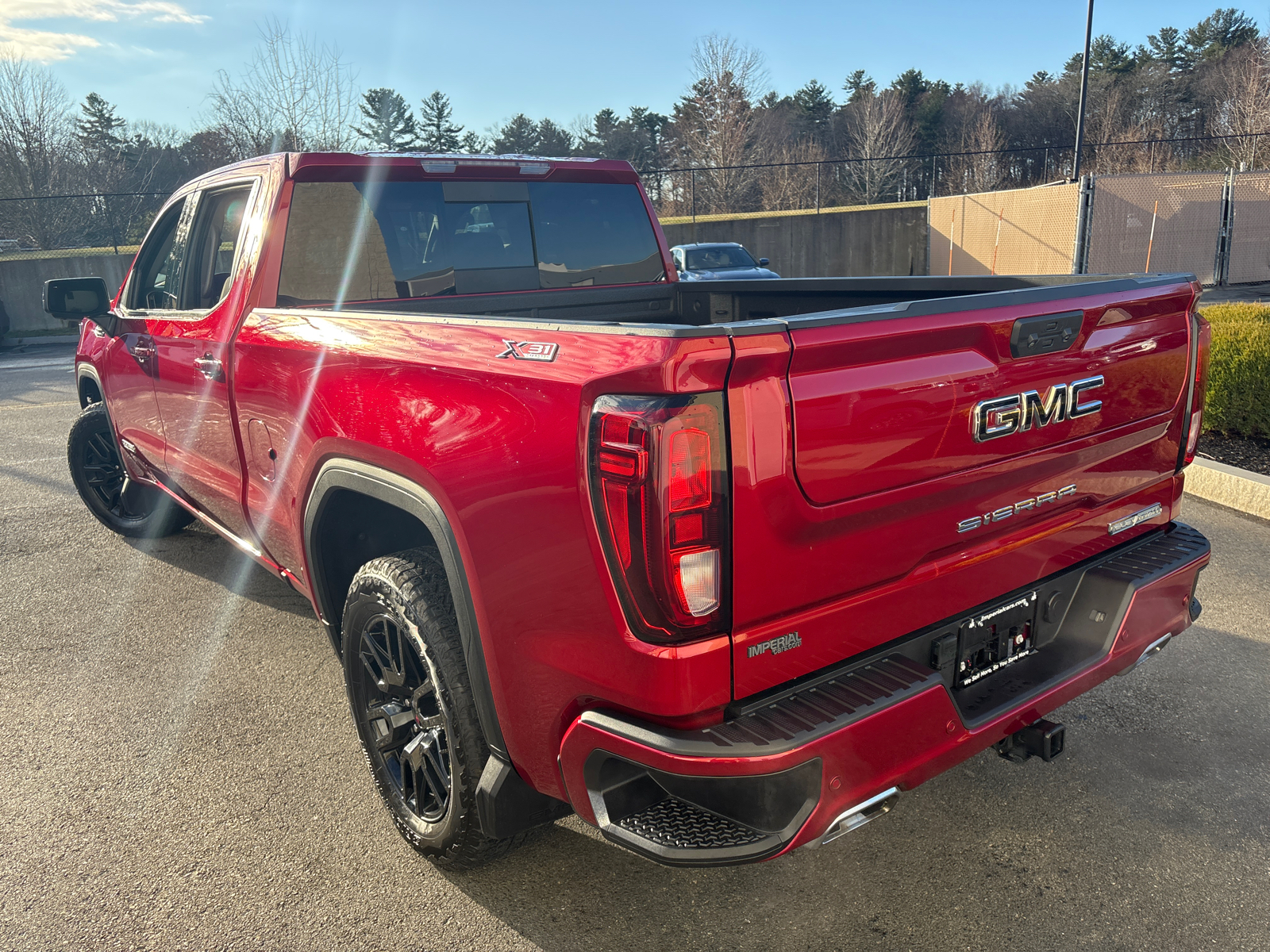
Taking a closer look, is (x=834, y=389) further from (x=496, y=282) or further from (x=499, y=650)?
(x=496, y=282)

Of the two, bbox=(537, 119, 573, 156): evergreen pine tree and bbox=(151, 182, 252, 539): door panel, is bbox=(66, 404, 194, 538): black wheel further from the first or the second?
bbox=(537, 119, 573, 156): evergreen pine tree

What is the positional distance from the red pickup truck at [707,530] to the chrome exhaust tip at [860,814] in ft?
0.04

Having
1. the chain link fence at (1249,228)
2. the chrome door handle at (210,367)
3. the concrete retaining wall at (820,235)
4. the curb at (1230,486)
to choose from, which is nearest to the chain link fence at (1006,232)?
the concrete retaining wall at (820,235)

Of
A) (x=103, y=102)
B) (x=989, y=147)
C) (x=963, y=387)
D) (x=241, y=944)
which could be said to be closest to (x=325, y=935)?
(x=241, y=944)

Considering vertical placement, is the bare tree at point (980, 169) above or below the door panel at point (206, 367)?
above

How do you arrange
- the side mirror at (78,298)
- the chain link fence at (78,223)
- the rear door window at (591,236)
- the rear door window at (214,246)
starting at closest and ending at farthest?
the rear door window at (214,246) → the rear door window at (591,236) → the side mirror at (78,298) → the chain link fence at (78,223)

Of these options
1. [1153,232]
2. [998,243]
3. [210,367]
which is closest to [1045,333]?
[210,367]

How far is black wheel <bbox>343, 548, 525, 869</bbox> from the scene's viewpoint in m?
2.39

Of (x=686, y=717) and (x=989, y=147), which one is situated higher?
(x=989, y=147)

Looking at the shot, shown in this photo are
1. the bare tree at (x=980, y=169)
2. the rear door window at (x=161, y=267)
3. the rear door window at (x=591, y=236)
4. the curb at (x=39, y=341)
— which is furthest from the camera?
the bare tree at (x=980, y=169)

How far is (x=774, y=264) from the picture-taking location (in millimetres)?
26578

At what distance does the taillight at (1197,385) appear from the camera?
2.72 metres

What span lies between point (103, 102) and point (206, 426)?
72919mm

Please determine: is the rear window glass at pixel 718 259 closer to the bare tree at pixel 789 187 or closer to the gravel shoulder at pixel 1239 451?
the gravel shoulder at pixel 1239 451
